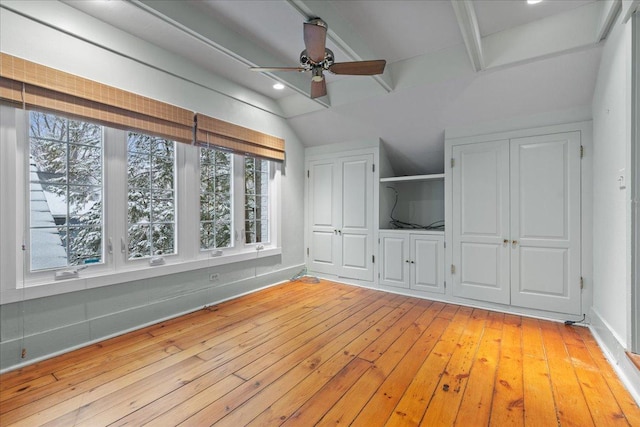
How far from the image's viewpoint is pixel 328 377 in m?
1.97

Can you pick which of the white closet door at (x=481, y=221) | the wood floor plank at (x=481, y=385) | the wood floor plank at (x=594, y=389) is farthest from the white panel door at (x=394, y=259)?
the wood floor plank at (x=594, y=389)

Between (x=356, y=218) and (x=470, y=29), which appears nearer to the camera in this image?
(x=470, y=29)

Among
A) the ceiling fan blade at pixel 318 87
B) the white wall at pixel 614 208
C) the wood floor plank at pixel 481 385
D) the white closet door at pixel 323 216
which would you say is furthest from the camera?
the white closet door at pixel 323 216

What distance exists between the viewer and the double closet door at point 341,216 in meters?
4.27

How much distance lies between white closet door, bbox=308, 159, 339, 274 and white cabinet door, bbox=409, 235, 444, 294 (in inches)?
48.0

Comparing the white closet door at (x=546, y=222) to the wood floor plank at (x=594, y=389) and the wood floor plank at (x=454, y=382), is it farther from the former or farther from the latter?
the wood floor plank at (x=454, y=382)

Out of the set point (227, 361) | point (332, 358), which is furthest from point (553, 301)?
point (227, 361)

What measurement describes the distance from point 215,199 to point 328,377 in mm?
2439

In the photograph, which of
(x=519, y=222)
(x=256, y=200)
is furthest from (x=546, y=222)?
(x=256, y=200)

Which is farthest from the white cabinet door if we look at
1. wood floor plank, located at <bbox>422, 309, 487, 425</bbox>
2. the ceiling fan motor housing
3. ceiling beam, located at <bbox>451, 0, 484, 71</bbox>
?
the ceiling fan motor housing

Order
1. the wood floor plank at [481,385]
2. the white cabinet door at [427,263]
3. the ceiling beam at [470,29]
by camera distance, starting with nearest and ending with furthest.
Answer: the wood floor plank at [481,385]
the ceiling beam at [470,29]
the white cabinet door at [427,263]

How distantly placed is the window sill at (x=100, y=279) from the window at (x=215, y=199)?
0.21m

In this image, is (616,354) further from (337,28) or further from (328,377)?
(337,28)

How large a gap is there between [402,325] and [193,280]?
232cm
